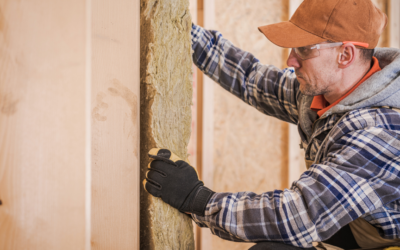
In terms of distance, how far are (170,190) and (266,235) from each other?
327 mm

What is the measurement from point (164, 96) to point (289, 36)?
57 centimetres

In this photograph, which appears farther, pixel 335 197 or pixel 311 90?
pixel 311 90

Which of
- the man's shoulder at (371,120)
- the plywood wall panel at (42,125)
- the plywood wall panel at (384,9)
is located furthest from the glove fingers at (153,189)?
the plywood wall panel at (384,9)

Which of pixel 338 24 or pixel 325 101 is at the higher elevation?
pixel 338 24

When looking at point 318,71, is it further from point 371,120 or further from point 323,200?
point 323,200

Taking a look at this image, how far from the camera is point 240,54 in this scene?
1.34 m

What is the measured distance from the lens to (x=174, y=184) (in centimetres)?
86

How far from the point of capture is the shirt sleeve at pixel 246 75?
4.23ft

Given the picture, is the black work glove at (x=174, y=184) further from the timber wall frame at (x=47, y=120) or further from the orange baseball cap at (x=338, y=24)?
the orange baseball cap at (x=338, y=24)

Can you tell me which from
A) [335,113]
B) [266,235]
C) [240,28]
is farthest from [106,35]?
[240,28]

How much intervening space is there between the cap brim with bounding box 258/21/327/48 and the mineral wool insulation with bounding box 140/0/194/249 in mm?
366

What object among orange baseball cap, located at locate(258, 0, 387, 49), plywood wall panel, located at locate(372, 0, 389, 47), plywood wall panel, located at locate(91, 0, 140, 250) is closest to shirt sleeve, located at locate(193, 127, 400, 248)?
plywood wall panel, located at locate(91, 0, 140, 250)

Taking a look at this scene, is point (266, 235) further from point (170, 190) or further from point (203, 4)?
point (203, 4)

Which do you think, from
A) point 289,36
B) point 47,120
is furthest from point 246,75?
point 47,120
